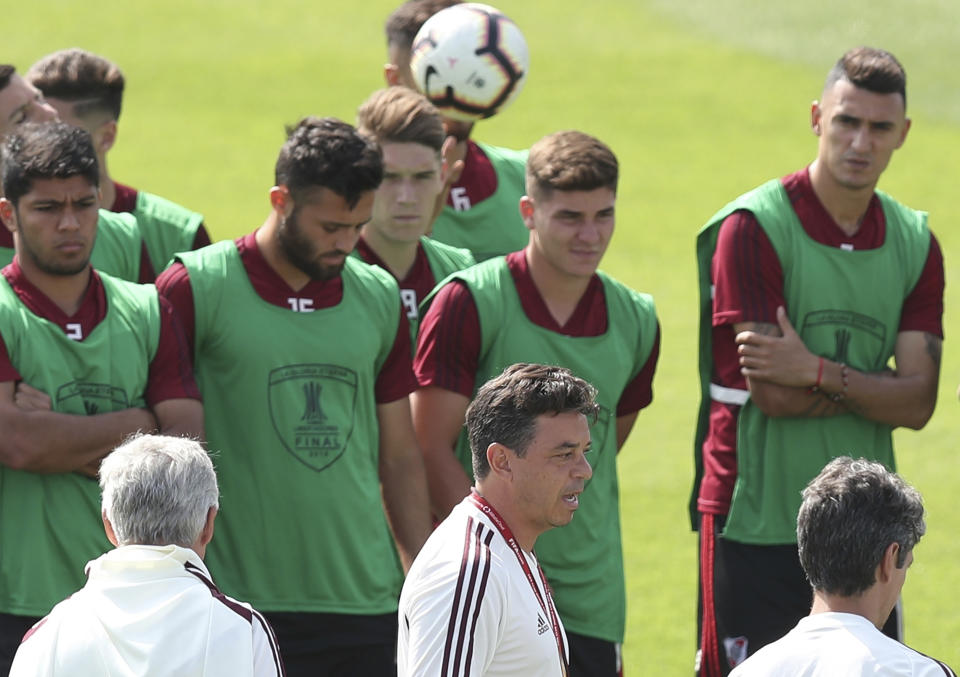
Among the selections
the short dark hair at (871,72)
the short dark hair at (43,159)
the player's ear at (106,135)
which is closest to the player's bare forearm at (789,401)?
the short dark hair at (871,72)

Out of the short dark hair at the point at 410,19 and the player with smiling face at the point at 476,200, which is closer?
the player with smiling face at the point at 476,200

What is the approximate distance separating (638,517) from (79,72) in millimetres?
6274

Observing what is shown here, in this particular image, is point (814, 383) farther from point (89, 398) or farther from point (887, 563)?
point (89, 398)

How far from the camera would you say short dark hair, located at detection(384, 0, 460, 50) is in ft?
28.7

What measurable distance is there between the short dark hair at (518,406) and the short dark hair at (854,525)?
74 centimetres

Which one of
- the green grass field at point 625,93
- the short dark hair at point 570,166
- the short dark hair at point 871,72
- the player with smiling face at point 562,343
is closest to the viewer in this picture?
the player with smiling face at point 562,343

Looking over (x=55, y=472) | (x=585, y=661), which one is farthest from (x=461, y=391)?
(x=55, y=472)

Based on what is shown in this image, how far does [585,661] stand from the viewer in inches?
261

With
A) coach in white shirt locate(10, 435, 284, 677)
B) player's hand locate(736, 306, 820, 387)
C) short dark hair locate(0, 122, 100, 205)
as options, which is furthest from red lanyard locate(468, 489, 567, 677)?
player's hand locate(736, 306, 820, 387)

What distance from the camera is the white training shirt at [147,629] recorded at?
417 centimetres

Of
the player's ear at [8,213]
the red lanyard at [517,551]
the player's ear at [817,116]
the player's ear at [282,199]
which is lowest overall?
the red lanyard at [517,551]

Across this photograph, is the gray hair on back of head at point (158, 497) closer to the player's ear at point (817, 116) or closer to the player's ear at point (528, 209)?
the player's ear at point (528, 209)

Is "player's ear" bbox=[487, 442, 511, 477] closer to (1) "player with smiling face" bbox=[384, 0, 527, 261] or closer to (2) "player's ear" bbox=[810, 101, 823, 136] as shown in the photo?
(2) "player's ear" bbox=[810, 101, 823, 136]

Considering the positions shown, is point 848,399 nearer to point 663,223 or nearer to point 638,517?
point 638,517
